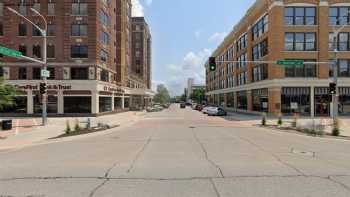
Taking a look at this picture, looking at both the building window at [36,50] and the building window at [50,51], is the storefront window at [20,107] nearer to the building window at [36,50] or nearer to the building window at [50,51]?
the building window at [36,50]

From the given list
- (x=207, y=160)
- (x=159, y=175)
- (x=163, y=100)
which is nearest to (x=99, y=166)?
(x=159, y=175)

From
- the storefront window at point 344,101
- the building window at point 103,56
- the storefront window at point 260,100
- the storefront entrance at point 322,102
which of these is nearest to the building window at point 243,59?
the storefront window at point 260,100

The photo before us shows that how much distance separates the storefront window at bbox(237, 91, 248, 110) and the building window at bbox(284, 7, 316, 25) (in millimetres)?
16354

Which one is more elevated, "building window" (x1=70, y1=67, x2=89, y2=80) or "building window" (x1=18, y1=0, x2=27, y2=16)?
"building window" (x1=18, y1=0, x2=27, y2=16)

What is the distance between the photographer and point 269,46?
3703 cm

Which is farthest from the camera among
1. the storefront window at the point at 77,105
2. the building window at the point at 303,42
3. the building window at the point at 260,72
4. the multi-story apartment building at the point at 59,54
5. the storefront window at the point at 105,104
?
the storefront window at the point at 105,104

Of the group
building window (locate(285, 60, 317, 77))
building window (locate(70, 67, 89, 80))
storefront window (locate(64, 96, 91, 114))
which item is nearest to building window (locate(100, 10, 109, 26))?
building window (locate(70, 67, 89, 80))

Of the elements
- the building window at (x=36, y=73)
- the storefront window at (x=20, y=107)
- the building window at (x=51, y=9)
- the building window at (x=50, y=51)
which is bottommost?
the storefront window at (x=20, y=107)

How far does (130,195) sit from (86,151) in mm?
6512

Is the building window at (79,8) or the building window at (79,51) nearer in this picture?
the building window at (79,51)

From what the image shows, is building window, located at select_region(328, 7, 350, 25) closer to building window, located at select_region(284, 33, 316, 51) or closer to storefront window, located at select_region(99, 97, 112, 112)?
building window, located at select_region(284, 33, 316, 51)

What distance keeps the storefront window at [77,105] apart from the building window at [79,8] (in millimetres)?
12443

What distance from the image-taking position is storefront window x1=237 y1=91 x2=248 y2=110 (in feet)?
161

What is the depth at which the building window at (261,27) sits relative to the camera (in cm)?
3916
